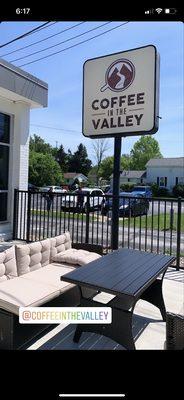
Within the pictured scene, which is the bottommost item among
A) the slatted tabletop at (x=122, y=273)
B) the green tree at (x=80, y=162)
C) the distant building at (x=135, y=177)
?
the slatted tabletop at (x=122, y=273)

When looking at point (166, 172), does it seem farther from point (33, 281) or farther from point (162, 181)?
point (33, 281)

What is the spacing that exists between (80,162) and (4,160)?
5998cm

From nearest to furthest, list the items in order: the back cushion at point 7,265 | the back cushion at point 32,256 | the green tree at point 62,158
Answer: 1. the back cushion at point 7,265
2. the back cushion at point 32,256
3. the green tree at point 62,158

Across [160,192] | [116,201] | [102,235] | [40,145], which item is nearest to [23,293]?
[116,201]

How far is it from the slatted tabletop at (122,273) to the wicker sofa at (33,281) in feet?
1.03

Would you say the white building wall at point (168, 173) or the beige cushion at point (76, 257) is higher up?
the white building wall at point (168, 173)

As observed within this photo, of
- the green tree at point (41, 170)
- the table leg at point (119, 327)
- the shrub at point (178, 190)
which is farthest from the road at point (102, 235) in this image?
the green tree at point (41, 170)

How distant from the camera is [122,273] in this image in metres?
2.40

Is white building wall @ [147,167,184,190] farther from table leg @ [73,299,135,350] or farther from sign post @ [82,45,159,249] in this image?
table leg @ [73,299,135,350]

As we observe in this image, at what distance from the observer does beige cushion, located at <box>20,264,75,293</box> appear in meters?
2.70

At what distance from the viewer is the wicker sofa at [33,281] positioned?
2.18 meters

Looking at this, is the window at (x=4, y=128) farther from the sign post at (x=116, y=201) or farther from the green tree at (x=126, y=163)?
the green tree at (x=126, y=163)
